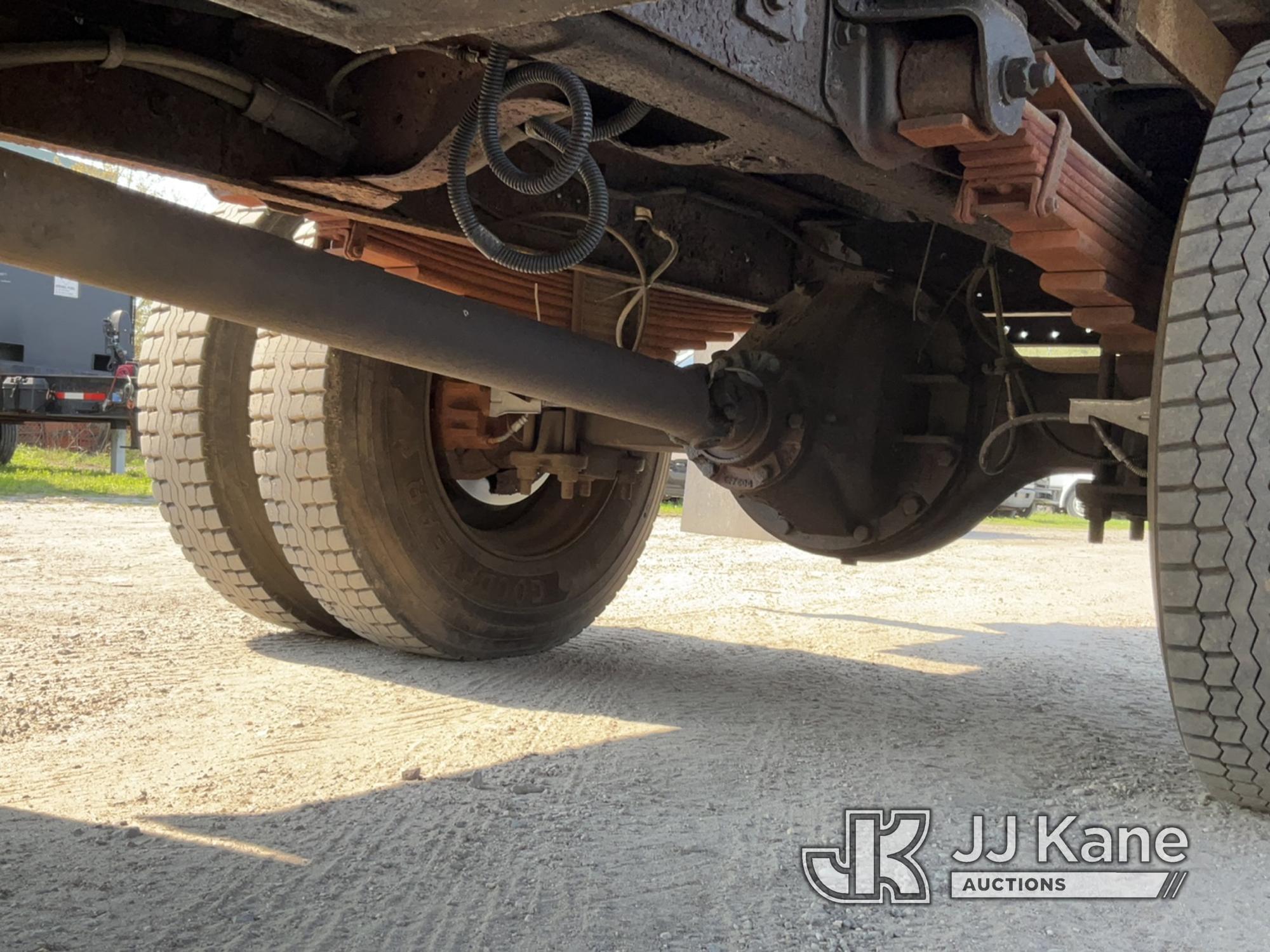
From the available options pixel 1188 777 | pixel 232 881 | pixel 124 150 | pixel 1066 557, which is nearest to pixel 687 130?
pixel 124 150

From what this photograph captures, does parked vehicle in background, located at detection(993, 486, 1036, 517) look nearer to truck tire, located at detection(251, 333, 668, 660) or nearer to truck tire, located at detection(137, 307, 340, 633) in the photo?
truck tire, located at detection(251, 333, 668, 660)

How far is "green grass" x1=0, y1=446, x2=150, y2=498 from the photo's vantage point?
375 inches

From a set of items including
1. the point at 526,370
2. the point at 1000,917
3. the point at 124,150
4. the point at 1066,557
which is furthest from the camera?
the point at 1066,557

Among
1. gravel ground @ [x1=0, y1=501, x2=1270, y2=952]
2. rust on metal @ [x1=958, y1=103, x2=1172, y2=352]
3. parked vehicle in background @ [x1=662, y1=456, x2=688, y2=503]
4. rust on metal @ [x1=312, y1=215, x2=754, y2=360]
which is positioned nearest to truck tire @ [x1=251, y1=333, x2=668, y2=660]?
gravel ground @ [x1=0, y1=501, x2=1270, y2=952]

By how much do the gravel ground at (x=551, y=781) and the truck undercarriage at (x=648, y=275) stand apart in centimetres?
34

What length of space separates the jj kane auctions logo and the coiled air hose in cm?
106

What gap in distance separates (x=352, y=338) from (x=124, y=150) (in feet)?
1.58

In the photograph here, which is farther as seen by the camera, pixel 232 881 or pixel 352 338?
pixel 352 338

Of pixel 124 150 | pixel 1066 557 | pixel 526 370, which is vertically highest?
pixel 124 150

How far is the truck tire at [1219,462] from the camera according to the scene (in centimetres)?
181

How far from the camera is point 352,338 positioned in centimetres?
189

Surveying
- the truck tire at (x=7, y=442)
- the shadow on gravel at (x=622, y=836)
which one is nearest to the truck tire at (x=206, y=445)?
the shadow on gravel at (x=622, y=836)

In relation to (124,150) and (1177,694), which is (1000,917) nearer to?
(1177,694)

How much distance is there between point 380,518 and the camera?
3.08 metres
